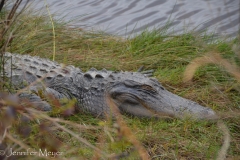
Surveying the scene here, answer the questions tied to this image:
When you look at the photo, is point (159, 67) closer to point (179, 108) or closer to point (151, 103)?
point (151, 103)

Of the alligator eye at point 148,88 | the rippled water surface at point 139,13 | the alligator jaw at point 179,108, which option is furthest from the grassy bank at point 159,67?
the rippled water surface at point 139,13

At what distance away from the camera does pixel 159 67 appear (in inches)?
198

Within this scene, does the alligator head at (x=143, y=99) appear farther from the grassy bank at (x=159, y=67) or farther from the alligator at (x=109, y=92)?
the grassy bank at (x=159, y=67)

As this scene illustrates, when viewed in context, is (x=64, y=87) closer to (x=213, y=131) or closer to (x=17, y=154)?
(x=213, y=131)

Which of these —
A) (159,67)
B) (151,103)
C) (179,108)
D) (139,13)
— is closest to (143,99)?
(151,103)

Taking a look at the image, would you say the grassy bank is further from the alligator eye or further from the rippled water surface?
the rippled water surface

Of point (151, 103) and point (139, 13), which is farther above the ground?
point (139, 13)

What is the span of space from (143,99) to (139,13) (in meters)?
3.61

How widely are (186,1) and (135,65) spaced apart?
2.86 metres

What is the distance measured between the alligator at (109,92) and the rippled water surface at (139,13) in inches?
88.5

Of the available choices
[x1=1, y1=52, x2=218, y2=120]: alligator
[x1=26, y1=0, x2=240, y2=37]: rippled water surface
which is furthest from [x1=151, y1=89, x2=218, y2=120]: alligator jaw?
[x1=26, y1=0, x2=240, y2=37]: rippled water surface

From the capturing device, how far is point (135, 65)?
511 centimetres

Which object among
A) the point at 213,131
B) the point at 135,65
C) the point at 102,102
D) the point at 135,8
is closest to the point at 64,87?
the point at 102,102

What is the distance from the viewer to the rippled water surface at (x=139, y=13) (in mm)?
6727
